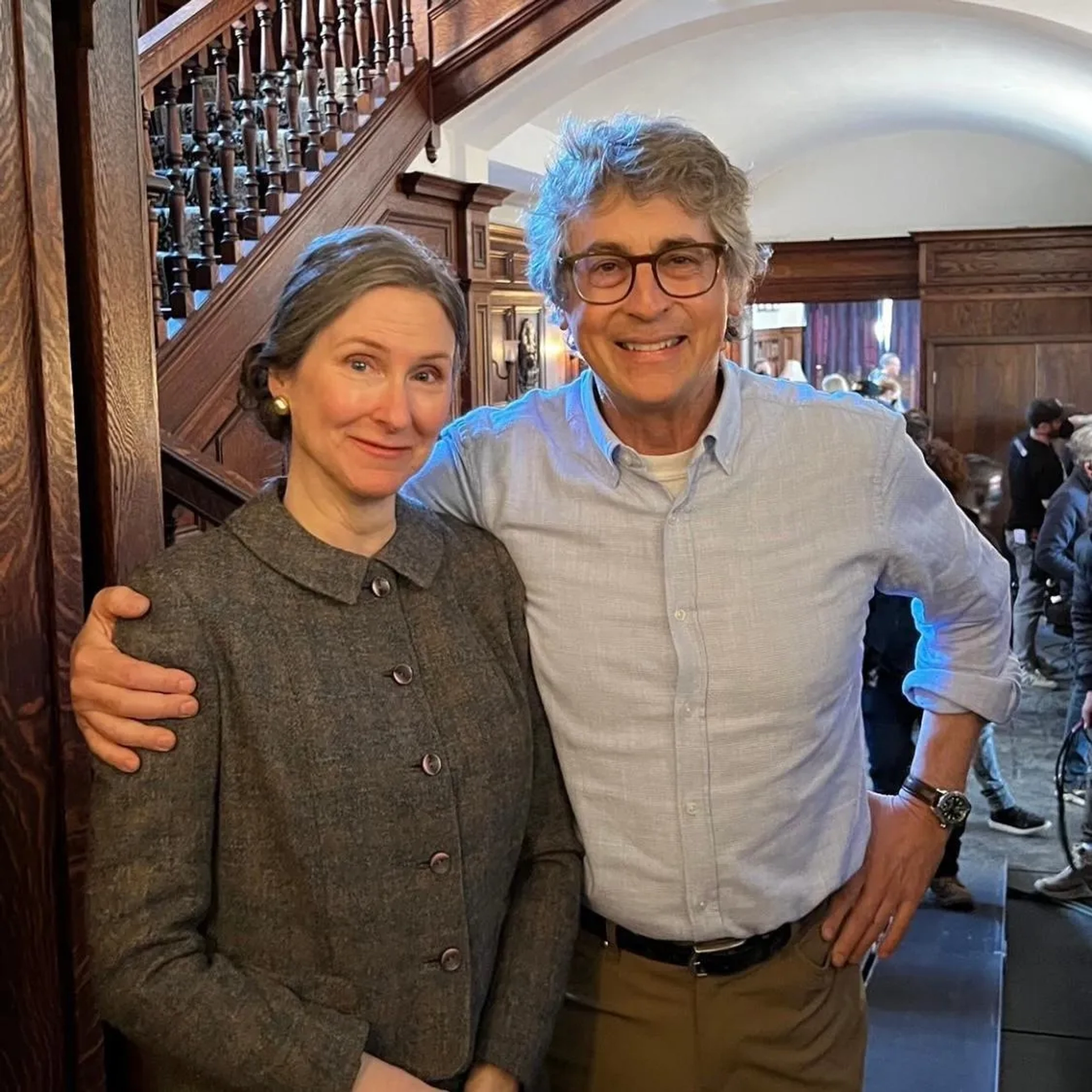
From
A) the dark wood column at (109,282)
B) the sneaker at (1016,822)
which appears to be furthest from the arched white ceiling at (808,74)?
the dark wood column at (109,282)

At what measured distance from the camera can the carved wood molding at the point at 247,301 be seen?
14.1 ft

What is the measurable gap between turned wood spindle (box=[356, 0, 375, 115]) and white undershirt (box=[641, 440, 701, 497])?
4.06 meters

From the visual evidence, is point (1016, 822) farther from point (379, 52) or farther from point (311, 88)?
point (379, 52)

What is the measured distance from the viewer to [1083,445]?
5.26 m

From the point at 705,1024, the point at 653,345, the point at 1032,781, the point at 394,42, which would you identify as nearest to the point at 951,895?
the point at 1032,781

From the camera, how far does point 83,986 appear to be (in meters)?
1.61

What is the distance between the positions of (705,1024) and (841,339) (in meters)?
13.6

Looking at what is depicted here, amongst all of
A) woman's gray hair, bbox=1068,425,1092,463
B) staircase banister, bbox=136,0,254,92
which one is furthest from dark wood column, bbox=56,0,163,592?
woman's gray hair, bbox=1068,425,1092,463

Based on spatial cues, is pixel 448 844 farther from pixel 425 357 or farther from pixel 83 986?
pixel 83 986

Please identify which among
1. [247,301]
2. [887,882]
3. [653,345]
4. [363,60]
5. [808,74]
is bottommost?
[887,882]

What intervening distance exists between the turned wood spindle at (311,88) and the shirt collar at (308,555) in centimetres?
377

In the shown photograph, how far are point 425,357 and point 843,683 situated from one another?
2.12 feet

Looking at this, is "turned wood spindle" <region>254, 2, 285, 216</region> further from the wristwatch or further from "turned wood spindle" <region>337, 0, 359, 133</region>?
the wristwatch

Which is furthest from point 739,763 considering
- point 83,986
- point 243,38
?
point 243,38
